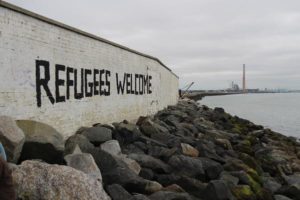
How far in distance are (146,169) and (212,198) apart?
1.43 m

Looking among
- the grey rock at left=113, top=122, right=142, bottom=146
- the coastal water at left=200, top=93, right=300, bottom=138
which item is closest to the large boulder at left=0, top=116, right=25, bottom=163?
the grey rock at left=113, top=122, right=142, bottom=146

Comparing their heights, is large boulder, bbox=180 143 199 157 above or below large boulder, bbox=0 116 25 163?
below

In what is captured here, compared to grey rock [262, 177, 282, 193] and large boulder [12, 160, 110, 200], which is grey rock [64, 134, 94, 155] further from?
grey rock [262, 177, 282, 193]

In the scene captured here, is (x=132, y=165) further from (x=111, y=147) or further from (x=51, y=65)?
(x=51, y=65)

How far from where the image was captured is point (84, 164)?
655 cm

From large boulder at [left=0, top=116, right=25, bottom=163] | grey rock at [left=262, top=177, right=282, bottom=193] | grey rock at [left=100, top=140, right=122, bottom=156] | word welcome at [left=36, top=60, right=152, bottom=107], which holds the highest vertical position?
word welcome at [left=36, top=60, right=152, bottom=107]

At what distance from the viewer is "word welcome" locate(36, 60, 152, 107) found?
8.48 m

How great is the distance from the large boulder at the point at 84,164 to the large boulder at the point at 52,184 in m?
1.13

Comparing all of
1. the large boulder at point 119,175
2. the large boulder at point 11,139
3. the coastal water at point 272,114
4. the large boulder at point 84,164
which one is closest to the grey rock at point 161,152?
the large boulder at point 119,175

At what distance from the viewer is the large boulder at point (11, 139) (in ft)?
20.0

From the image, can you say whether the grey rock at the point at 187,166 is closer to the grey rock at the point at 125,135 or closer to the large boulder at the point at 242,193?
the large boulder at the point at 242,193

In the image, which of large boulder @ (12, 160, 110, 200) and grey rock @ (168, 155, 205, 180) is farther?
grey rock @ (168, 155, 205, 180)

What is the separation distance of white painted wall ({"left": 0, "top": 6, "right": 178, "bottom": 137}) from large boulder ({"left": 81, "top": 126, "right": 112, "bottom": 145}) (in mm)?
397

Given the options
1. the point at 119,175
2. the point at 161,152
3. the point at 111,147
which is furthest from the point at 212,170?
the point at 119,175
